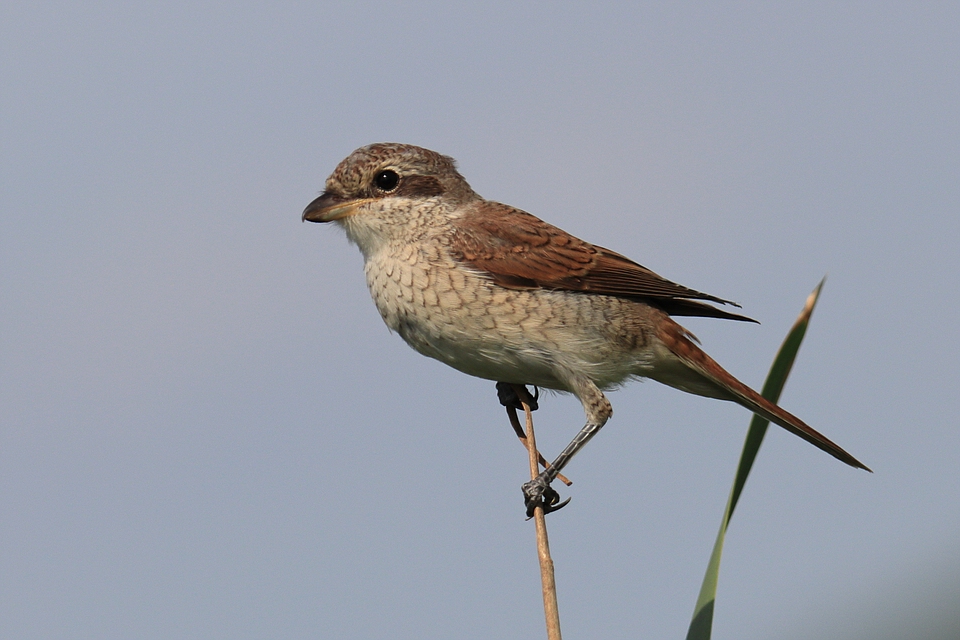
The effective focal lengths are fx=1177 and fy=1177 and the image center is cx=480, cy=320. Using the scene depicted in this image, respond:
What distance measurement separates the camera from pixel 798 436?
483 cm

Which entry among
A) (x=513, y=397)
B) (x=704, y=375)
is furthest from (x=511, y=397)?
(x=704, y=375)

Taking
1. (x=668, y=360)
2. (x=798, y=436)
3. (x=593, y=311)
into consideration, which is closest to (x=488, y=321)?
(x=593, y=311)

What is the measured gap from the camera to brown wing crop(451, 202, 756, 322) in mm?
4961

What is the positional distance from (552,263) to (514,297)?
32cm

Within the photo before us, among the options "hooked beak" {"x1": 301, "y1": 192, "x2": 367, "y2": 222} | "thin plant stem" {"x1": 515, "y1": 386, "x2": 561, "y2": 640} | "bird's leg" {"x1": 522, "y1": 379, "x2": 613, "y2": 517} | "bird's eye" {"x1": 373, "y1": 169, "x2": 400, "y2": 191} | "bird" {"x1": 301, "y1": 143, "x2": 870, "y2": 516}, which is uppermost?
"bird's eye" {"x1": 373, "y1": 169, "x2": 400, "y2": 191}

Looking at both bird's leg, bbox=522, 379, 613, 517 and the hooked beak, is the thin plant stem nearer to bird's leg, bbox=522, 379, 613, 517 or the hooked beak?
bird's leg, bbox=522, 379, 613, 517

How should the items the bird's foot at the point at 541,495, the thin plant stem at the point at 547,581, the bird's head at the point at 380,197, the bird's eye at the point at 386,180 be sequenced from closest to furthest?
1. the thin plant stem at the point at 547,581
2. the bird's foot at the point at 541,495
3. the bird's head at the point at 380,197
4. the bird's eye at the point at 386,180

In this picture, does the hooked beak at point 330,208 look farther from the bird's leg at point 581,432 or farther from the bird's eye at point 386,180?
the bird's leg at point 581,432

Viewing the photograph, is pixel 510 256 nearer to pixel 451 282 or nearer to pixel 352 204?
pixel 451 282

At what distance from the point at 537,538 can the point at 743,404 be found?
211cm

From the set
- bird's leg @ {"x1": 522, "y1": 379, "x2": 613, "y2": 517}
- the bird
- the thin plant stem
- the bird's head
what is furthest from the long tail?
the thin plant stem

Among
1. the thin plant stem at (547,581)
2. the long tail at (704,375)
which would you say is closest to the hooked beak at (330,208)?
the long tail at (704,375)

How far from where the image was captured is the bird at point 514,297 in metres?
4.71

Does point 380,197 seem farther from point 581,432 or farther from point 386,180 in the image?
point 581,432
